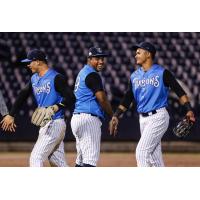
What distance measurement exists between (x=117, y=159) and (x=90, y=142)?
5.05 m

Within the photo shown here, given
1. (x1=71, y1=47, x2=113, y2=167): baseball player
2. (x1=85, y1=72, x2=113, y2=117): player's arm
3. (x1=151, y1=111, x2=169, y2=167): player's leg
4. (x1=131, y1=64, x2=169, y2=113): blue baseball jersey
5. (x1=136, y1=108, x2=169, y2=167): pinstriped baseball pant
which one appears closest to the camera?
(x1=136, y1=108, x2=169, y2=167): pinstriped baseball pant

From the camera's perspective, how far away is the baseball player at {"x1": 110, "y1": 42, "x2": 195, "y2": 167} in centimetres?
895

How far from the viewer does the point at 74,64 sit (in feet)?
55.6

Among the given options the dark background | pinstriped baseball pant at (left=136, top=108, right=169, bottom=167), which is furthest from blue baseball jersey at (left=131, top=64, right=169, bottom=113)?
the dark background

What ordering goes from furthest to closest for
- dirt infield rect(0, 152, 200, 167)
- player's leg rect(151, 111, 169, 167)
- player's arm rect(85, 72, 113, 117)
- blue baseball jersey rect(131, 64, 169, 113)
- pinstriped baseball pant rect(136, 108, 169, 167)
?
dirt infield rect(0, 152, 200, 167) → player's arm rect(85, 72, 113, 117) → blue baseball jersey rect(131, 64, 169, 113) → player's leg rect(151, 111, 169, 167) → pinstriped baseball pant rect(136, 108, 169, 167)

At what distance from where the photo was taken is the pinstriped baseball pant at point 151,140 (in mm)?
8914

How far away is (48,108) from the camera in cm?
912

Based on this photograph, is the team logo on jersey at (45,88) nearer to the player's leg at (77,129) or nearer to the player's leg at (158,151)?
Result: the player's leg at (77,129)

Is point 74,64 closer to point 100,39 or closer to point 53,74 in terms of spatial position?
point 100,39

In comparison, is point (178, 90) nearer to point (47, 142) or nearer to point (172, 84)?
point (172, 84)

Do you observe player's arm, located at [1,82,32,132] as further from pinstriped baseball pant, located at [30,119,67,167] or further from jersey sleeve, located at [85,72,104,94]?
jersey sleeve, located at [85,72,104,94]

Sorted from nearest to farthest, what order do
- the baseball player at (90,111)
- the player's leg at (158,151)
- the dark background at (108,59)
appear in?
the player's leg at (158,151)
the baseball player at (90,111)
the dark background at (108,59)

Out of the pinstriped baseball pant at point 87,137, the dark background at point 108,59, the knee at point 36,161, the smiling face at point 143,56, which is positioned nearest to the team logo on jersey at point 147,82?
the smiling face at point 143,56

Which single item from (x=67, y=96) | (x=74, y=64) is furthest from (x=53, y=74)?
(x=74, y=64)
